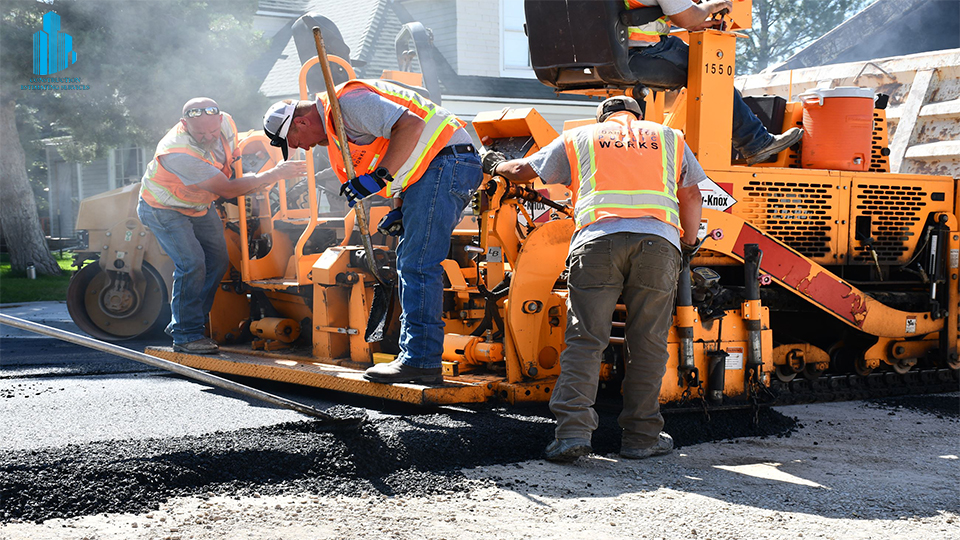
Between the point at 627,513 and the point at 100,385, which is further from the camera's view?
the point at 100,385

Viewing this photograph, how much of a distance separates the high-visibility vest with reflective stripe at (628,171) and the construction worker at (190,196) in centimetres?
260

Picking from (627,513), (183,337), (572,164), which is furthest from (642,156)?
(183,337)

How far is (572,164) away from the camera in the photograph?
4.12 meters

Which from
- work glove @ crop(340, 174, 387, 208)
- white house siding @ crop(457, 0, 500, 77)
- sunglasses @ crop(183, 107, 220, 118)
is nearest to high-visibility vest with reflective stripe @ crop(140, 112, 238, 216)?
sunglasses @ crop(183, 107, 220, 118)

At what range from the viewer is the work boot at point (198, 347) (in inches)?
230

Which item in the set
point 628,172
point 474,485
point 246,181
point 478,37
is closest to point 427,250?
point 628,172

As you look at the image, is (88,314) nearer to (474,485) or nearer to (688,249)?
(474,485)

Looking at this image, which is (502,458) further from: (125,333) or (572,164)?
(125,333)

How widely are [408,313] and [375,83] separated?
1.17m

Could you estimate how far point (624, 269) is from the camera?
3977 millimetres

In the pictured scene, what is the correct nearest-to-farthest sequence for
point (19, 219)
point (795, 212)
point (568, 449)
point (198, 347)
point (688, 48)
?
point (568, 449) → point (688, 48) → point (795, 212) → point (198, 347) → point (19, 219)

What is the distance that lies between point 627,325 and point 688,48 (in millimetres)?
1737

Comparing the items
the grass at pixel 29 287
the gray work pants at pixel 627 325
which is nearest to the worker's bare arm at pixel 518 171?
the gray work pants at pixel 627 325

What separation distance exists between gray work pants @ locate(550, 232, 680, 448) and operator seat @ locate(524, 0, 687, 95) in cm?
122
